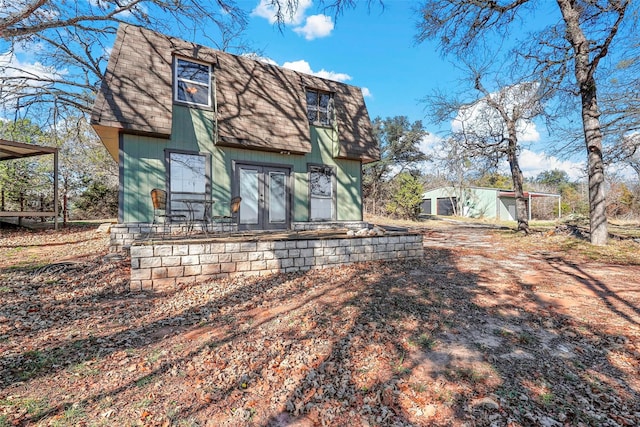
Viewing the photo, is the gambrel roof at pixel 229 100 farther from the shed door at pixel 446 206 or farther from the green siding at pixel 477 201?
the shed door at pixel 446 206

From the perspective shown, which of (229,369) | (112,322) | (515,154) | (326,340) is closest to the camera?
(229,369)

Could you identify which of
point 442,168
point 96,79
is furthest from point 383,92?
point 96,79

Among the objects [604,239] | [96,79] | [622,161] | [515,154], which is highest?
[96,79]

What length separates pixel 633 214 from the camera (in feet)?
71.6

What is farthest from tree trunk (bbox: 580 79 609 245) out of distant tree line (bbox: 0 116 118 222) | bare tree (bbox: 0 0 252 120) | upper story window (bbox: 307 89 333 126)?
distant tree line (bbox: 0 116 118 222)

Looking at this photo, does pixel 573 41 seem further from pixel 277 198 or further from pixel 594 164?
pixel 277 198

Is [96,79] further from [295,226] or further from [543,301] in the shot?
[543,301]

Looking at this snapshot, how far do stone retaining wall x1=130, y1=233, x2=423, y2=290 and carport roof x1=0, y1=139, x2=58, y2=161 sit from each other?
7.02 meters

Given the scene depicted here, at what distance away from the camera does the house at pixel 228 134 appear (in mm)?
6660

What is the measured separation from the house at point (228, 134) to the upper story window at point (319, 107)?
0.03 metres

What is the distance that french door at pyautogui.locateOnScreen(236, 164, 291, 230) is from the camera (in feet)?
26.3

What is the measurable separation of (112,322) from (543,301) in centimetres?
510

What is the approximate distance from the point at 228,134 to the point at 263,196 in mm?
1874

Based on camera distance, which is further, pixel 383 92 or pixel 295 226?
pixel 383 92
